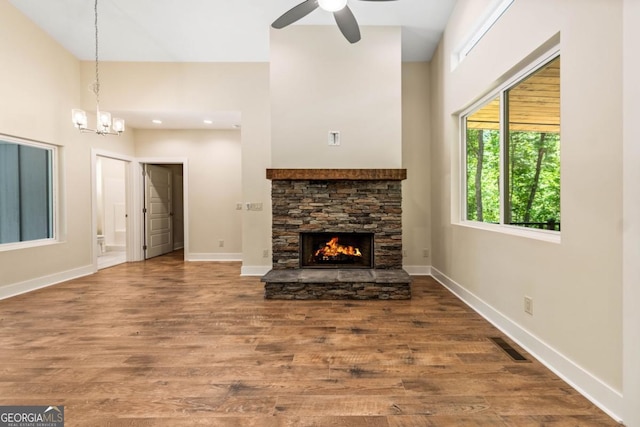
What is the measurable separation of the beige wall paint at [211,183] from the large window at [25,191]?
1.98 meters

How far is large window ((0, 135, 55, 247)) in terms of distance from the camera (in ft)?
12.6

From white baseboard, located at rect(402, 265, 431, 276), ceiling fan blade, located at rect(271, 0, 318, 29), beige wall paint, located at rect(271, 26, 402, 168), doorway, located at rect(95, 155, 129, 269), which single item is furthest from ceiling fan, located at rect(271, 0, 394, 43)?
doorway, located at rect(95, 155, 129, 269)

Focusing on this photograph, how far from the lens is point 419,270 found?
469 centimetres

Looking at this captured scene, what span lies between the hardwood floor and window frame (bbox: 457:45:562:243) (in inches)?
33.7

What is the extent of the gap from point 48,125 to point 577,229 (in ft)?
19.1

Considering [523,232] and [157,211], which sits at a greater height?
[157,211]

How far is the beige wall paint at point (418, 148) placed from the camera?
4.68 m

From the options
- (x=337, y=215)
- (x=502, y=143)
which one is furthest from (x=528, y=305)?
(x=337, y=215)

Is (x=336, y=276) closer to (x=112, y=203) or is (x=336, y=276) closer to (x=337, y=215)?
(x=337, y=215)

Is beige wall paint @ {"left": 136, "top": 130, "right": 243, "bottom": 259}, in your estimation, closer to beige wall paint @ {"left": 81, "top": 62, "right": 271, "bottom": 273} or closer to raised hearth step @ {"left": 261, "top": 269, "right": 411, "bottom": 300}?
beige wall paint @ {"left": 81, "top": 62, "right": 271, "bottom": 273}

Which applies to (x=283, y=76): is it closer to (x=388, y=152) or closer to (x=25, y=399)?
(x=388, y=152)

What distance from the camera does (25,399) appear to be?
1.71 metres

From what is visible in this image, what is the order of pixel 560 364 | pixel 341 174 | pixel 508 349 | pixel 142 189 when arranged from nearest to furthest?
1. pixel 560 364
2. pixel 508 349
3. pixel 341 174
4. pixel 142 189

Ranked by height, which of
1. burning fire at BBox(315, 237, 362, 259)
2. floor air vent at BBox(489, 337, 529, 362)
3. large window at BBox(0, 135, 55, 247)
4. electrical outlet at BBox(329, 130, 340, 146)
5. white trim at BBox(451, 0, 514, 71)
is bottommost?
floor air vent at BBox(489, 337, 529, 362)
